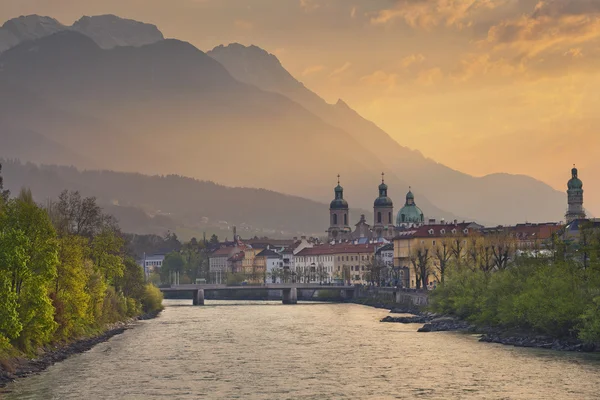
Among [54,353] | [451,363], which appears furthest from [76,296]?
[451,363]

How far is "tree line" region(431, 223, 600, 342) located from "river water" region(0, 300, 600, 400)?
13.0 feet

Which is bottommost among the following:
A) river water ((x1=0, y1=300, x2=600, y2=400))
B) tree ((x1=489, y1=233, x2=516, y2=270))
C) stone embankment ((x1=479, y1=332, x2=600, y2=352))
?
river water ((x1=0, y1=300, x2=600, y2=400))

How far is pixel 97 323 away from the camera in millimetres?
103688

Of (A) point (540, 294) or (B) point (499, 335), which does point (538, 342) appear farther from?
(B) point (499, 335)

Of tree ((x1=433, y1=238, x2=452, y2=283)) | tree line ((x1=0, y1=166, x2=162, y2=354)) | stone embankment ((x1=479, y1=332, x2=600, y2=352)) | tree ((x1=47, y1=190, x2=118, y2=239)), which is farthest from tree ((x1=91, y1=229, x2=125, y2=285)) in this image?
tree ((x1=433, y1=238, x2=452, y2=283))

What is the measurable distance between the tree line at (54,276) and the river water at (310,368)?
3.13m

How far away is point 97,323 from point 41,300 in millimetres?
32148

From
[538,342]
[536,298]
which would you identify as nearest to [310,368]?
[538,342]

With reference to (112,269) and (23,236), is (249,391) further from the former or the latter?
(112,269)

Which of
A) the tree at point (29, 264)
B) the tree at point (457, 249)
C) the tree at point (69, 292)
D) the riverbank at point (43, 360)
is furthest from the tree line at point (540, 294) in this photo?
the tree at point (29, 264)

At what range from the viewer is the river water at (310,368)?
208 ft

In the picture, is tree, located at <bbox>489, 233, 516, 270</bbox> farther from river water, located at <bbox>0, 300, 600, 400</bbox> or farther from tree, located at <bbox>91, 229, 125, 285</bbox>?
tree, located at <bbox>91, 229, 125, 285</bbox>

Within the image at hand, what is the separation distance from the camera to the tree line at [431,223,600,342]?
284ft

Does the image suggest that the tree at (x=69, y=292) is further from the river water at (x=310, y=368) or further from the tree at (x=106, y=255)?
the tree at (x=106, y=255)
